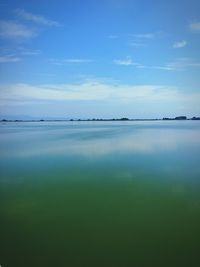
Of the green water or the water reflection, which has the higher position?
the water reflection

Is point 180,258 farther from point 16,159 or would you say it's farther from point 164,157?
point 16,159

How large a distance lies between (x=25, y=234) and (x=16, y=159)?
6106 millimetres

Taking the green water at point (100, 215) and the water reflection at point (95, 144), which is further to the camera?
the water reflection at point (95, 144)

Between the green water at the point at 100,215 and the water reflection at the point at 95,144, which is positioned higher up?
the water reflection at the point at 95,144

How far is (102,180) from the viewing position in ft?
21.6

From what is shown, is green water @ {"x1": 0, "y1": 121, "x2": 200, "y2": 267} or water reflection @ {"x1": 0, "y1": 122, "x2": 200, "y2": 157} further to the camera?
water reflection @ {"x1": 0, "y1": 122, "x2": 200, "y2": 157}

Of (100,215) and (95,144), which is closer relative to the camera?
(100,215)

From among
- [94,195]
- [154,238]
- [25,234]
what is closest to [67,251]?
[25,234]

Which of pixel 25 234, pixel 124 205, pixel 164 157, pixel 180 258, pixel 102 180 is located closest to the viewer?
pixel 180 258

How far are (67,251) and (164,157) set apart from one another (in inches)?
266

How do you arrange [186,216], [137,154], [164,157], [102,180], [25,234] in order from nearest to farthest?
[25,234]
[186,216]
[102,180]
[164,157]
[137,154]

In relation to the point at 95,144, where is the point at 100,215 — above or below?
below

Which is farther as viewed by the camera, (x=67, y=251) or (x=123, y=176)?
(x=123, y=176)

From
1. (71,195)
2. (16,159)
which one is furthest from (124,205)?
(16,159)
